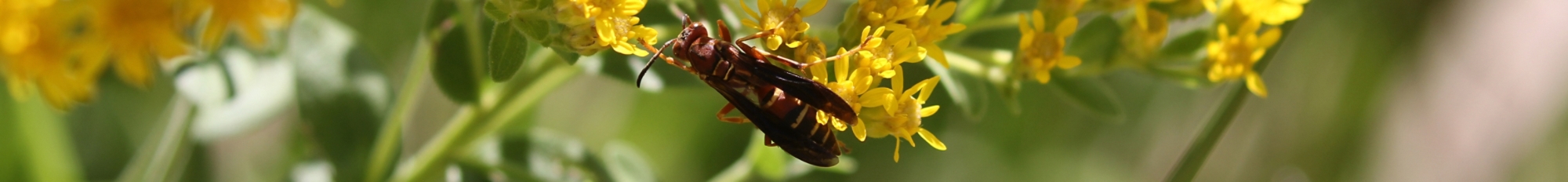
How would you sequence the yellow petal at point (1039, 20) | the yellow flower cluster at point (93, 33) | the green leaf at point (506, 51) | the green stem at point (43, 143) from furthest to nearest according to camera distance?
1. the green stem at point (43, 143)
2. the yellow flower cluster at point (93, 33)
3. the yellow petal at point (1039, 20)
4. the green leaf at point (506, 51)

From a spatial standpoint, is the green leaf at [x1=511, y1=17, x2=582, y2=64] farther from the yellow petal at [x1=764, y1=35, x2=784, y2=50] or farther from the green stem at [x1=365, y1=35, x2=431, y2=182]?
the green stem at [x1=365, y1=35, x2=431, y2=182]

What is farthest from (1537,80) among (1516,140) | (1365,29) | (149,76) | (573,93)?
(149,76)

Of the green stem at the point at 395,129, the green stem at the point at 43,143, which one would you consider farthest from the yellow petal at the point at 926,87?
the green stem at the point at 43,143

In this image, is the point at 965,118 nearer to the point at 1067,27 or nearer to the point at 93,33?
the point at 1067,27

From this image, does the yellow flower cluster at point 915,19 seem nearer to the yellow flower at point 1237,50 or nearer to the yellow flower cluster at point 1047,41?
the yellow flower cluster at point 1047,41

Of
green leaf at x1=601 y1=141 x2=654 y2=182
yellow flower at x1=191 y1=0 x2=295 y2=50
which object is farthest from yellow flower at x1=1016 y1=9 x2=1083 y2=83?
yellow flower at x1=191 y1=0 x2=295 y2=50

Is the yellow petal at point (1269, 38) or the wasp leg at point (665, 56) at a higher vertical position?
the yellow petal at point (1269, 38)

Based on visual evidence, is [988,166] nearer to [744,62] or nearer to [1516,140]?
[744,62]
